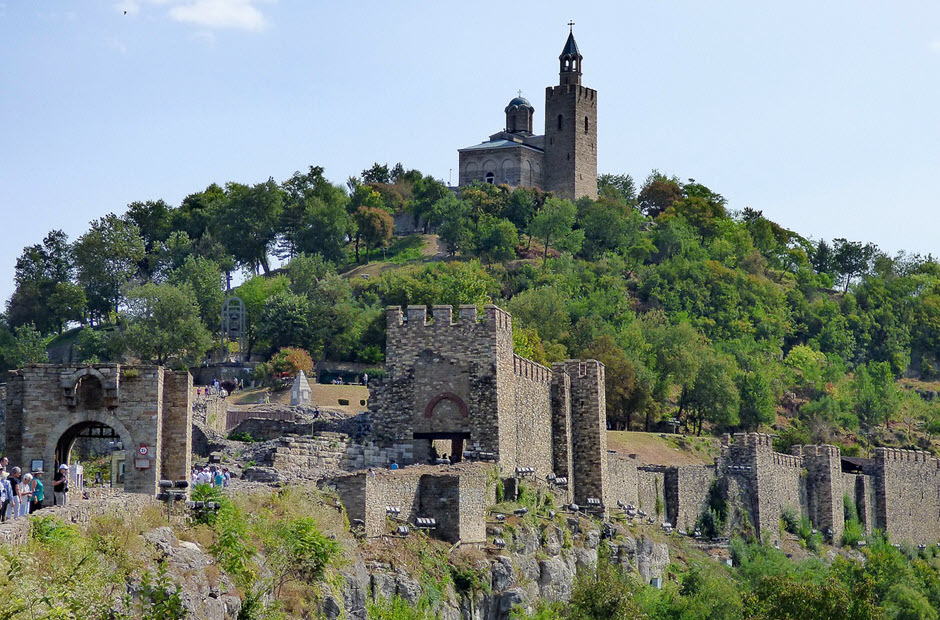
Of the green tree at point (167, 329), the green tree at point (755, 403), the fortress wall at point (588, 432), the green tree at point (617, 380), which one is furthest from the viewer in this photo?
the green tree at point (755, 403)

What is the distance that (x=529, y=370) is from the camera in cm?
4334

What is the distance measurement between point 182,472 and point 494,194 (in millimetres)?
77455

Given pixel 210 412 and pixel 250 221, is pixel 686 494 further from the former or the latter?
pixel 250 221

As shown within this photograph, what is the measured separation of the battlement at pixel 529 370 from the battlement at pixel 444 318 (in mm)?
1556

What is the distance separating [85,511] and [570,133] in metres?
88.7

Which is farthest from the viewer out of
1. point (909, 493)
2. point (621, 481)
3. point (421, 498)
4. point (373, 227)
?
point (373, 227)

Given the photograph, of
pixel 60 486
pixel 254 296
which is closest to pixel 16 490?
pixel 60 486

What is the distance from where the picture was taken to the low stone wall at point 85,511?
1920 centimetres

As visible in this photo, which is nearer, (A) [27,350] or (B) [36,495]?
(B) [36,495]

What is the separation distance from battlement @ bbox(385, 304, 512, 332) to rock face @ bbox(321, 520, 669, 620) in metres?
5.37

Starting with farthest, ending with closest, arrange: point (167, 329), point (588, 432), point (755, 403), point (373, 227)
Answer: point (373, 227) → point (755, 403) → point (167, 329) → point (588, 432)

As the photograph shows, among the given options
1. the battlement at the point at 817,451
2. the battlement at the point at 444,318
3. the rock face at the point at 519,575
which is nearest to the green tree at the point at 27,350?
the battlement at the point at 817,451

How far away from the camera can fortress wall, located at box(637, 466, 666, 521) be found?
171 ft

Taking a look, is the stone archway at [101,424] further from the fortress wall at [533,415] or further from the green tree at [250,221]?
the green tree at [250,221]
